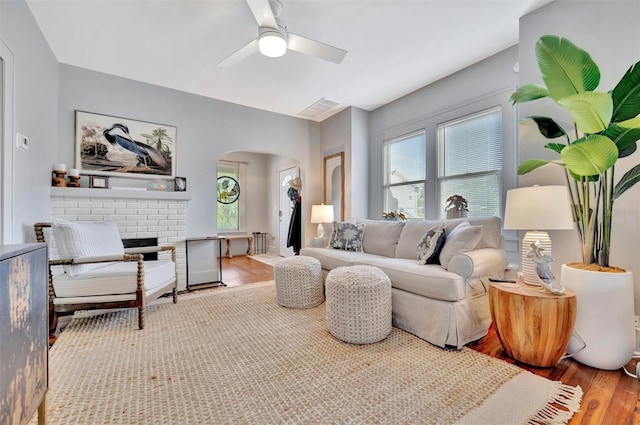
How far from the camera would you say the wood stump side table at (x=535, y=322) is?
1.62 m

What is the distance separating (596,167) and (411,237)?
4.99 ft

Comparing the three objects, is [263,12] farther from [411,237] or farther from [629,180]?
[629,180]

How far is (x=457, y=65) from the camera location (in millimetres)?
3180

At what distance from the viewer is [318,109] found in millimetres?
4488

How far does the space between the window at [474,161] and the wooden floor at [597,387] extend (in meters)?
1.57

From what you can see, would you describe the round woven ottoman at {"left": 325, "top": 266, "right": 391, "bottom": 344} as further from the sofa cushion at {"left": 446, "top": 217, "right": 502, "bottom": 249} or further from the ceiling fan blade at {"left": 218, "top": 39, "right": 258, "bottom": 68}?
the ceiling fan blade at {"left": 218, "top": 39, "right": 258, "bottom": 68}

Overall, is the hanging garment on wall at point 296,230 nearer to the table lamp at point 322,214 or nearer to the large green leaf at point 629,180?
the table lamp at point 322,214

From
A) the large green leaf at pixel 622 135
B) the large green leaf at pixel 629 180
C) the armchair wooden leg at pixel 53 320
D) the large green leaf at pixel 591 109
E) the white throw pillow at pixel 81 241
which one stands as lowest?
the armchair wooden leg at pixel 53 320

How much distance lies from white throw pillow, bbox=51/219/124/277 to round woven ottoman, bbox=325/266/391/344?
2091 mm

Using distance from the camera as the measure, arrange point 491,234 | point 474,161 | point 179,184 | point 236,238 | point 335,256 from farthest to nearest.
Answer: point 236,238 → point 179,184 → point 474,161 → point 335,256 → point 491,234

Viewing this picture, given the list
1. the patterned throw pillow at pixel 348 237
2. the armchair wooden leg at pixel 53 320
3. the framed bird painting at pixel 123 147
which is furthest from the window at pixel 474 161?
the armchair wooden leg at pixel 53 320

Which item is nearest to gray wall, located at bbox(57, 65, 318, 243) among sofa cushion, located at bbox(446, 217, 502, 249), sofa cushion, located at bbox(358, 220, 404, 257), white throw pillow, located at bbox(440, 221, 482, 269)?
sofa cushion, located at bbox(358, 220, 404, 257)

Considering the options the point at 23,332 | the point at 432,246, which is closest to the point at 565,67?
the point at 432,246

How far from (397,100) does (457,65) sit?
103 centimetres
